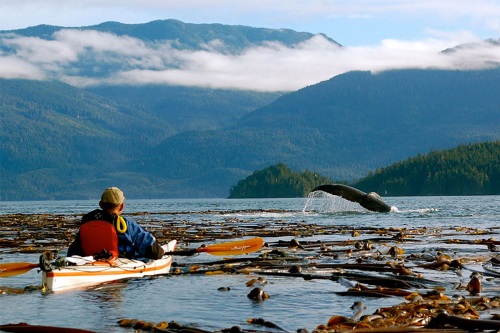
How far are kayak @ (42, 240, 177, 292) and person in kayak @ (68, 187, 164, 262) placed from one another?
305 mm

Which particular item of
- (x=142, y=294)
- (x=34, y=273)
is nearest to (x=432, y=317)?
(x=142, y=294)

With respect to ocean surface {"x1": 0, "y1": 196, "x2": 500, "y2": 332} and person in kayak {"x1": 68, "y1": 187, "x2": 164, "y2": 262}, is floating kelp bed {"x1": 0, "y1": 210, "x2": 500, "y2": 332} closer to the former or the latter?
ocean surface {"x1": 0, "y1": 196, "x2": 500, "y2": 332}

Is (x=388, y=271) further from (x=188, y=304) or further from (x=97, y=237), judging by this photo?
(x=97, y=237)

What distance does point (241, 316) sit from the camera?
19.3 m

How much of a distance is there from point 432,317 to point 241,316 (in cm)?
425

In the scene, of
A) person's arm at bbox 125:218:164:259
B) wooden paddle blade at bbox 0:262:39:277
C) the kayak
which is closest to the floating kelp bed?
wooden paddle blade at bbox 0:262:39:277

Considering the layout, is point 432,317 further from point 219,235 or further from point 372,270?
point 219,235

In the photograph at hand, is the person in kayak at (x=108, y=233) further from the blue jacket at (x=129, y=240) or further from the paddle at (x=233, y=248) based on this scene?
the paddle at (x=233, y=248)

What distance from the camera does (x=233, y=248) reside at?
2855 centimetres

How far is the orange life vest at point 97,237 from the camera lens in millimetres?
23703

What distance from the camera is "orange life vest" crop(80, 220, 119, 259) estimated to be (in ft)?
77.8

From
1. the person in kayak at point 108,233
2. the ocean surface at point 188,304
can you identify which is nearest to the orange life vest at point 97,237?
the person in kayak at point 108,233

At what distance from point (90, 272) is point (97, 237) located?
0.93m

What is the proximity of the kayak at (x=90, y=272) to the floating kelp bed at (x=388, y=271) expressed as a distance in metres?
1.53
